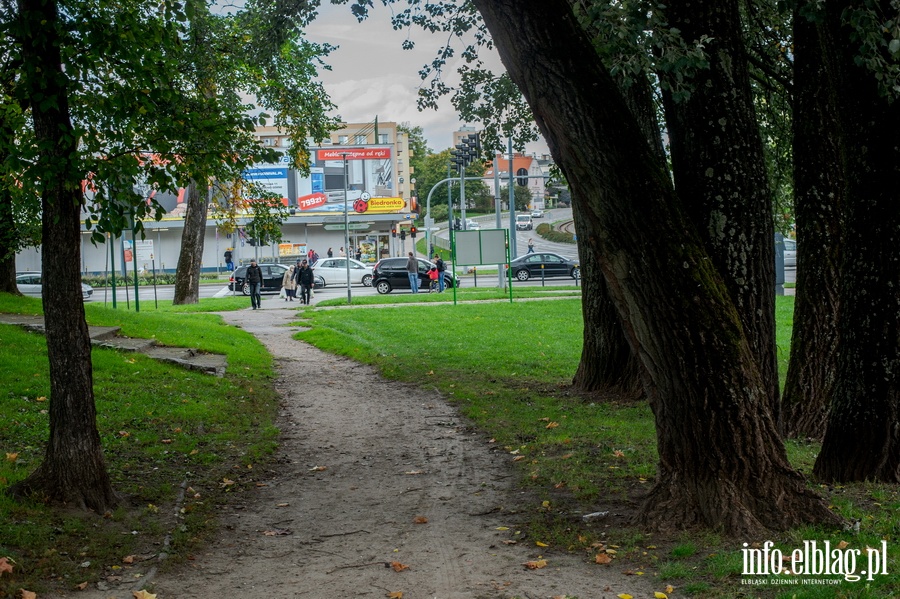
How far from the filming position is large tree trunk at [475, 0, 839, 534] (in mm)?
5859

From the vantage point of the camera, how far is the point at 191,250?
3081cm

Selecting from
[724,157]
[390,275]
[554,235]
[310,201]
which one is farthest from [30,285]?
[554,235]

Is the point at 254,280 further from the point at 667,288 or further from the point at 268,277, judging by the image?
the point at 667,288

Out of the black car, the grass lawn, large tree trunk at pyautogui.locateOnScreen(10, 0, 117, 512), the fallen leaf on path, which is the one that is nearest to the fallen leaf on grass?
the grass lawn

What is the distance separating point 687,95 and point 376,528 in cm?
374

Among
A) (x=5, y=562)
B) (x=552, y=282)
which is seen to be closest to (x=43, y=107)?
(x=5, y=562)

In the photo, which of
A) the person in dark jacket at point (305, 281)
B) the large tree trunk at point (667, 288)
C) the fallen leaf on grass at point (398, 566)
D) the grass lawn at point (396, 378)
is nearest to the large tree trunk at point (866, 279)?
the grass lawn at point (396, 378)

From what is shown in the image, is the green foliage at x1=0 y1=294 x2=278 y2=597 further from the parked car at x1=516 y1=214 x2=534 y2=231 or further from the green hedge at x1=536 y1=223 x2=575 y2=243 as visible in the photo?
the parked car at x1=516 y1=214 x2=534 y2=231

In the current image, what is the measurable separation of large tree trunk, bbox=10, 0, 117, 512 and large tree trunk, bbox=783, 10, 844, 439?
620 centimetres

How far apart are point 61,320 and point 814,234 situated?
21.3 feet

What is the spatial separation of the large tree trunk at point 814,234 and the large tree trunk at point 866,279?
5.65 ft

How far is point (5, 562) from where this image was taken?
5.32 meters

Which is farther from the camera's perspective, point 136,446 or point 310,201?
point 310,201

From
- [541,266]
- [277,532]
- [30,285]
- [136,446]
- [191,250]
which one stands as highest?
[191,250]
